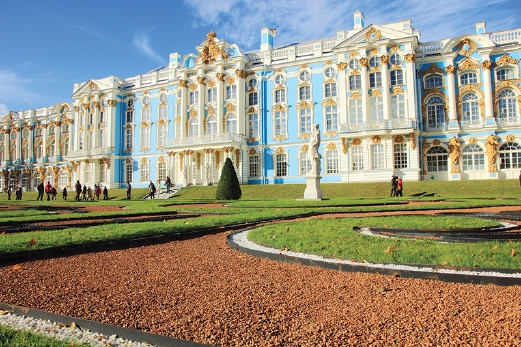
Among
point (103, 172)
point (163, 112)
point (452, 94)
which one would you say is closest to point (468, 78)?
point (452, 94)

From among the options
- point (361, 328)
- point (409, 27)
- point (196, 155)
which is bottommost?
point (361, 328)

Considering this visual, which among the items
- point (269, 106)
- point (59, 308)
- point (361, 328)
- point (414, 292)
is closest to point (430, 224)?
point (414, 292)

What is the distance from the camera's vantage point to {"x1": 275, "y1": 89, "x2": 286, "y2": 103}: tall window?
38.8m

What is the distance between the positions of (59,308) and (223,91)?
38.3 m

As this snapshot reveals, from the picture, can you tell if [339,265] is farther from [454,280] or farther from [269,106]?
[269,106]

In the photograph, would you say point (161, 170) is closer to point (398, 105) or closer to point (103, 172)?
point (103, 172)

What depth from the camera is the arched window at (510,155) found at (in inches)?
1200

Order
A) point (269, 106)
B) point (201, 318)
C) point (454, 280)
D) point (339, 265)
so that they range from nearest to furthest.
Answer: point (201, 318) < point (454, 280) < point (339, 265) < point (269, 106)

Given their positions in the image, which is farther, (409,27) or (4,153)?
(4,153)

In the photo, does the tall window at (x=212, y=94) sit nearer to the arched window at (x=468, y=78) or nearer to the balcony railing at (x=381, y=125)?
the balcony railing at (x=381, y=125)

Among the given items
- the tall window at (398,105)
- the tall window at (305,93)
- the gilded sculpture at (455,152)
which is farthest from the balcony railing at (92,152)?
the gilded sculpture at (455,152)

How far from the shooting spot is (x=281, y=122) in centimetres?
3888

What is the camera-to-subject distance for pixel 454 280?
4211 millimetres

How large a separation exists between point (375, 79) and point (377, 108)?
8.43 ft
